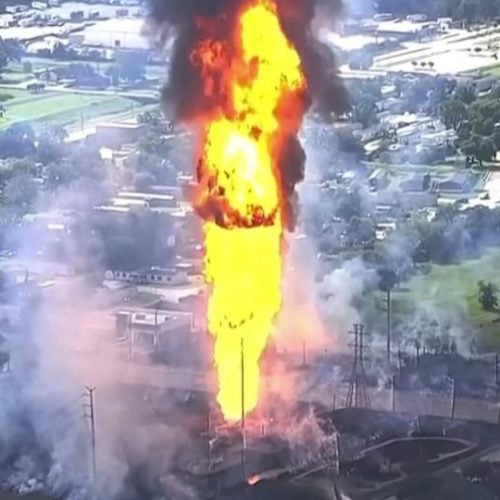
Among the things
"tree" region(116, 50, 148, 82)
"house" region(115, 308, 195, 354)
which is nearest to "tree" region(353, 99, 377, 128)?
"tree" region(116, 50, 148, 82)

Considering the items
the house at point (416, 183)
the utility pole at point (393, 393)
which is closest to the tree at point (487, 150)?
the house at point (416, 183)

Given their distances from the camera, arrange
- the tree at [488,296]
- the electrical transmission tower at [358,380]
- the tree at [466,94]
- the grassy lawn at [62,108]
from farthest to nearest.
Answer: the grassy lawn at [62,108]
the tree at [466,94]
the tree at [488,296]
the electrical transmission tower at [358,380]

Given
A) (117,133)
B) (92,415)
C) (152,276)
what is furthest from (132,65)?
(92,415)

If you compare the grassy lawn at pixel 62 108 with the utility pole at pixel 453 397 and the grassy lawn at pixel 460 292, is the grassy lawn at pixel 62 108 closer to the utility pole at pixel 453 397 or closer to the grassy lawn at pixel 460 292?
the grassy lawn at pixel 460 292

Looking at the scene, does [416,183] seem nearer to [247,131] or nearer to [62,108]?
[62,108]

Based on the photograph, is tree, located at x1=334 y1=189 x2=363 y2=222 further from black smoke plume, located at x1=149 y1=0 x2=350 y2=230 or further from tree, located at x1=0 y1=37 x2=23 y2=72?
black smoke plume, located at x1=149 y1=0 x2=350 y2=230

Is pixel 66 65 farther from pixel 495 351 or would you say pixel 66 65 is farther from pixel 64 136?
pixel 495 351

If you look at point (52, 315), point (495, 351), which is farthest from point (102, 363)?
point (495, 351)
